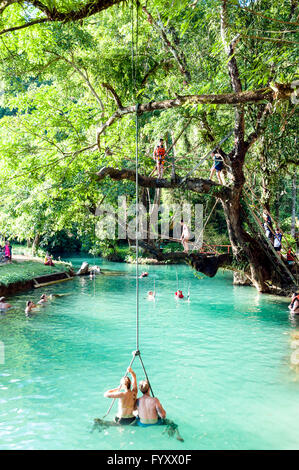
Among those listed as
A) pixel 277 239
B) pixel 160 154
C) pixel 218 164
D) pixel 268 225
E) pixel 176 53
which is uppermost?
pixel 176 53

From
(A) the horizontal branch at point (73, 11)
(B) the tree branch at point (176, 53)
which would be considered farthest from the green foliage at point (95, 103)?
(A) the horizontal branch at point (73, 11)

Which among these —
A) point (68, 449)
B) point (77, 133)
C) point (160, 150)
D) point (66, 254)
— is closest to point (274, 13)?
point (160, 150)

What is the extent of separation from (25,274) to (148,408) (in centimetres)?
1612

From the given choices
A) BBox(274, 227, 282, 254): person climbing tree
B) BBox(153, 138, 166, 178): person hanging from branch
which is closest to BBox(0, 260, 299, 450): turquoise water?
BBox(274, 227, 282, 254): person climbing tree

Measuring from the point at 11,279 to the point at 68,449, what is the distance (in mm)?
14189

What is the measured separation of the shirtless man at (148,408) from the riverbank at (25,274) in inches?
529

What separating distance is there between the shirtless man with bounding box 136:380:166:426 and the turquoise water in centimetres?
17

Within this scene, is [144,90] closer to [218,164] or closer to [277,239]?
[218,164]

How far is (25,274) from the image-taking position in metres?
20.3

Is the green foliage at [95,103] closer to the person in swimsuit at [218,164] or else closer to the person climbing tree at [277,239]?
the person in swimsuit at [218,164]

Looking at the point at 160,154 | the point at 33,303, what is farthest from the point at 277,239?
the point at 33,303

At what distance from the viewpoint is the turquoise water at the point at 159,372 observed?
5680 millimetres

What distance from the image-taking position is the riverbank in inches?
710
